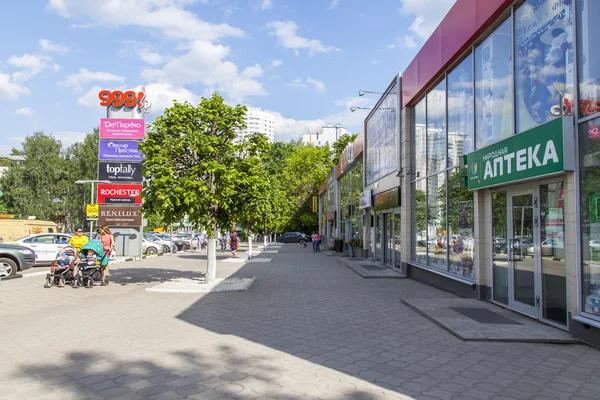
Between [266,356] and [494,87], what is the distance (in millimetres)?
7103

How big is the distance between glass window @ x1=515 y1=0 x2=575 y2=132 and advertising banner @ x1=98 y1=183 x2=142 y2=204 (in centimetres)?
2266

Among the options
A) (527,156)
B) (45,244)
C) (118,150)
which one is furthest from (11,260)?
(527,156)

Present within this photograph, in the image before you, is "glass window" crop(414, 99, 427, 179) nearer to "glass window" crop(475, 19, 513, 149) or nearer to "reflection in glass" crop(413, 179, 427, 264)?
"reflection in glass" crop(413, 179, 427, 264)

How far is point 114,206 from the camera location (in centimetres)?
2694

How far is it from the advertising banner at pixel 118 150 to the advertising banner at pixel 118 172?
0.34 meters

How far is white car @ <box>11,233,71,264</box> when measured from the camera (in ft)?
67.8

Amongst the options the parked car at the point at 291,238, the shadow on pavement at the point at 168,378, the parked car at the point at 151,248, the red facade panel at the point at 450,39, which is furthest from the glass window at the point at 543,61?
the parked car at the point at 291,238

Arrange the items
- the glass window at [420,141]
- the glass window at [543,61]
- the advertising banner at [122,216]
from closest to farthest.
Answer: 1. the glass window at [543,61]
2. the glass window at [420,141]
3. the advertising banner at [122,216]

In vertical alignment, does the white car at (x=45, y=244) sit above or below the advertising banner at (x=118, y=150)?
below

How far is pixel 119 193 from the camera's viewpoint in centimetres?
2688

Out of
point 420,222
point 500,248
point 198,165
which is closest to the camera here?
point 500,248

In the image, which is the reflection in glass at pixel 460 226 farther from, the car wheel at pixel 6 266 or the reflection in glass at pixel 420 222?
the car wheel at pixel 6 266

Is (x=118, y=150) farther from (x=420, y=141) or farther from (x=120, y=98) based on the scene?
(x=420, y=141)

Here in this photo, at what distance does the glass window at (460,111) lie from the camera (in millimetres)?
10758
